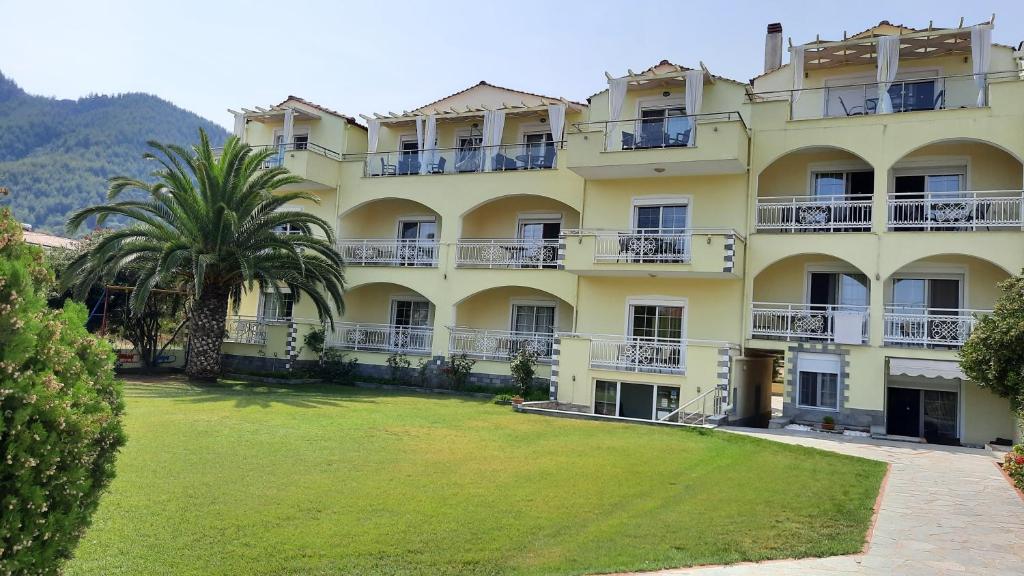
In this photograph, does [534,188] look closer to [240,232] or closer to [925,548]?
[240,232]

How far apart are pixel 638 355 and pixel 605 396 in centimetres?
156

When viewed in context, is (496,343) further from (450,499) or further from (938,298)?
(450,499)

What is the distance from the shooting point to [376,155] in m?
28.2

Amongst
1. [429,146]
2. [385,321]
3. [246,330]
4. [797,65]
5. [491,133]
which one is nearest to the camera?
[797,65]

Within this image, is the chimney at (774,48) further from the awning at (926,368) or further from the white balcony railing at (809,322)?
the awning at (926,368)

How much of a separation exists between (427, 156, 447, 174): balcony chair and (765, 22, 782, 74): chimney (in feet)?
38.8

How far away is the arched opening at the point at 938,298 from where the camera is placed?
62.7 ft

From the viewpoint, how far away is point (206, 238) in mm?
22953

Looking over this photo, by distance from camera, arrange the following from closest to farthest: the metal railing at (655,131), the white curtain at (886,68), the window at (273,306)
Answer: the white curtain at (886,68), the metal railing at (655,131), the window at (273,306)

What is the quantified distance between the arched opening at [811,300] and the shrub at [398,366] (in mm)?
11674

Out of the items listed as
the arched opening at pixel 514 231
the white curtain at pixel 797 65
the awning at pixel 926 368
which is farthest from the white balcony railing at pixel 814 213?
the arched opening at pixel 514 231

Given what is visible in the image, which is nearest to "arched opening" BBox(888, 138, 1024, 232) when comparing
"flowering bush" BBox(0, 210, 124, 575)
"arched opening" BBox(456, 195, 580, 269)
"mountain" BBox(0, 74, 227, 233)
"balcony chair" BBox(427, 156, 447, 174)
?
"arched opening" BBox(456, 195, 580, 269)

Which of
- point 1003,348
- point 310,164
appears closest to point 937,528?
point 1003,348

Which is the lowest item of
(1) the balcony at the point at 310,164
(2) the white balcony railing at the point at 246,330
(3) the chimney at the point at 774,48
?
(2) the white balcony railing at the point at 246,330
